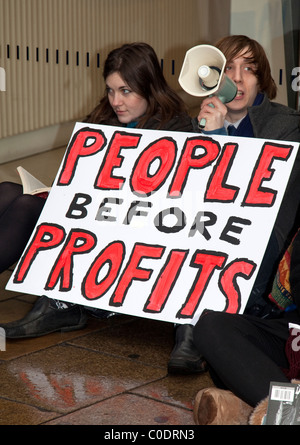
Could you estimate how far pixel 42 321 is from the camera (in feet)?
10.6

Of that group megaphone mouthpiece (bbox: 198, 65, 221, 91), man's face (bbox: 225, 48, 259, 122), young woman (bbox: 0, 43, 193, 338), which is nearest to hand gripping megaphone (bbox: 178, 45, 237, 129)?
megaphone mouthpiece (bbox: 198, 65, 221, 91)

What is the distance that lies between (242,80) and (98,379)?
1.25 meters

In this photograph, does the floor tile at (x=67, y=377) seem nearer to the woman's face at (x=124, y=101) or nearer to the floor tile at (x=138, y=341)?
the floor tile at (x=138, y=341)

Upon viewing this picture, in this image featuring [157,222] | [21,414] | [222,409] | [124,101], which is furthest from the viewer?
[124,101]

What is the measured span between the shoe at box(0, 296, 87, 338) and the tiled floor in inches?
1.2

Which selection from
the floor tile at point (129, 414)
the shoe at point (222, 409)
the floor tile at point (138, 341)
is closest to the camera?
the shoe at point (222, 409)

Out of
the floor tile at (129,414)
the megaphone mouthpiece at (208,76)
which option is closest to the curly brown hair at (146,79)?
the megaphone mouthpiece at (208,76)

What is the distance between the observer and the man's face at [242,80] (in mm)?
3189

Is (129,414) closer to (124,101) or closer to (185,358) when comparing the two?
(185,358)

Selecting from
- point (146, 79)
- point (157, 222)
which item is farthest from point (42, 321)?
point (146, 79)

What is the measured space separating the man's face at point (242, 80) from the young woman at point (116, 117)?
23cm

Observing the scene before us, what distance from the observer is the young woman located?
3230mm

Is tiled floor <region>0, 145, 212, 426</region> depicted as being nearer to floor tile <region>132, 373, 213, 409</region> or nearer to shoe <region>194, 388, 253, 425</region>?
floor tile <region>132, 373, 213, 409</region>
